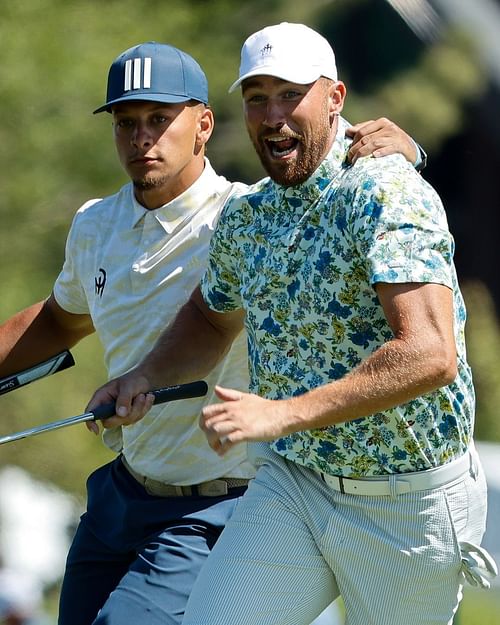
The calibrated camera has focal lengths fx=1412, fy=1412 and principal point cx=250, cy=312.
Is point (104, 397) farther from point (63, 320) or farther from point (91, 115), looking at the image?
point (91, 115)

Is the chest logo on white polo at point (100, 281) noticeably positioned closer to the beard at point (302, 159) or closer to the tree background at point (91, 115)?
the beard at point (302, 159)

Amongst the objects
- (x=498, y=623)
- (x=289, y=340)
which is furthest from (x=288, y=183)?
(x=498, y=623)

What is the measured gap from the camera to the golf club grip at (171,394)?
3529mm

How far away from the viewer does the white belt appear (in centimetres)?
332

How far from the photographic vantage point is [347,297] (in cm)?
328

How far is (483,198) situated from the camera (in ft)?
35.5

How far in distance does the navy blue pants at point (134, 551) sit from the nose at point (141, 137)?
896mm

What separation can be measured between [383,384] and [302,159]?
68 centimetres

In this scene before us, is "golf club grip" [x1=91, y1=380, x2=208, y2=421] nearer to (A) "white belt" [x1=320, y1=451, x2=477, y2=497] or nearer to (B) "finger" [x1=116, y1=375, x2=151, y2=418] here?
(B) "finger" [x1=116, y1=375, x2=151, y2=418]

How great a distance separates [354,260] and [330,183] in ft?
0.82

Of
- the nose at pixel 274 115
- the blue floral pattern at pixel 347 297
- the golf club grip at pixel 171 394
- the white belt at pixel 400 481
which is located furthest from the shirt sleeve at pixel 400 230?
the golf club grip at pixel 171 394

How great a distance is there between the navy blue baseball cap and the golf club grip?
0.86 m

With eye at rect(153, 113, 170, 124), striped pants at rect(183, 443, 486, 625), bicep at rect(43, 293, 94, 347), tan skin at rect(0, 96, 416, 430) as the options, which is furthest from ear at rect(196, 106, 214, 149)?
striped pants at rect(183, 443, 486, 625)

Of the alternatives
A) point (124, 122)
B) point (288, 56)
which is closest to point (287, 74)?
point (288, 56)
